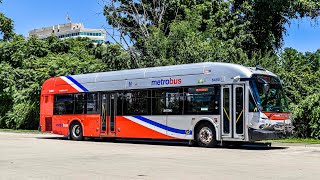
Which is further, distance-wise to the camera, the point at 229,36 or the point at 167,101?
the point at 229,36

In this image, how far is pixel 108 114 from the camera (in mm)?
22516

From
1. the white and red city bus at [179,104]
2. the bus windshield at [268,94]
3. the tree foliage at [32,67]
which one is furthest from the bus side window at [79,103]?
the bus windshield at [268,94]

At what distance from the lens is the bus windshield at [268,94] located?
17266 mm

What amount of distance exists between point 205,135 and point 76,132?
8.66 m

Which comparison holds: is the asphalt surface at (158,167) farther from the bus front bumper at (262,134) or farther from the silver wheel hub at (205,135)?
the silver wheel hub at (205,135)

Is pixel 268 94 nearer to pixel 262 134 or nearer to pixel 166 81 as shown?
pixel 262 134

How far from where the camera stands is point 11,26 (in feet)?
172

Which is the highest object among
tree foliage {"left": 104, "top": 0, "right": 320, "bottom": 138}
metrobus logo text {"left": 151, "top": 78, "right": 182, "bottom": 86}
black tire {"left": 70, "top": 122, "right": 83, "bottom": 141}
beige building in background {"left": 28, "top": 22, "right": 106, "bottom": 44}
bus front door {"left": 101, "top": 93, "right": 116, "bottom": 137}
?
beige building in background {"left": 28, "top": 22, "right": 106, "bottom": 44}

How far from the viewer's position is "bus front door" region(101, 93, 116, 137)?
22.3 metres

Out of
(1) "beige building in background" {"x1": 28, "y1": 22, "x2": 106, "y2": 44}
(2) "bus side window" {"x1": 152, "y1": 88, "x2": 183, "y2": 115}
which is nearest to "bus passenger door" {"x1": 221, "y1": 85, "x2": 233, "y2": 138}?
(2) "bus side window" {"x1": 152, "y1": 88, "x2": 183, "y2": 115}

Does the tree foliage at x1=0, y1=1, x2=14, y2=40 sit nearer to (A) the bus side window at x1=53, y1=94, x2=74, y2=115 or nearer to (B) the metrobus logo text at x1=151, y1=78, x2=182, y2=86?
(A) the bus side window at x1=53, y1=94, x2=74, y2=115

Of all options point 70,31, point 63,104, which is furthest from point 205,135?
point 70,31

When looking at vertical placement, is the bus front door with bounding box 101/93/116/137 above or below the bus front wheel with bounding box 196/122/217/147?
above

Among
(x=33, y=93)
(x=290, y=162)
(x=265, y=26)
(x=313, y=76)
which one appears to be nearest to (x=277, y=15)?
(x=265, y=26)
